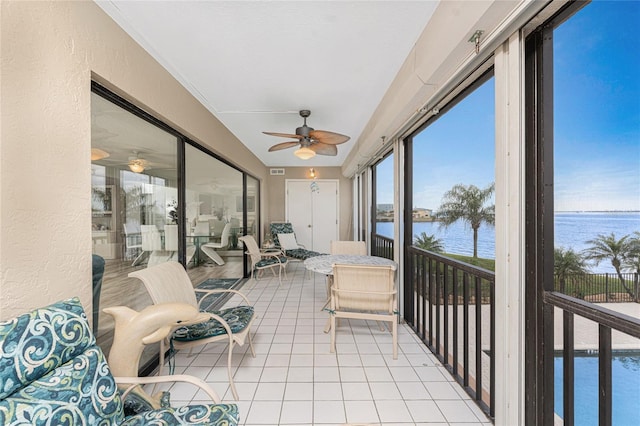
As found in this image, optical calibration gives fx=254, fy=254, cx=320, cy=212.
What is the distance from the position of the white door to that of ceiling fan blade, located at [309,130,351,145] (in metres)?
3.86

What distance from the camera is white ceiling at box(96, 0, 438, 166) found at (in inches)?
60.6

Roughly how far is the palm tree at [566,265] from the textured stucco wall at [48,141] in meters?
2.34

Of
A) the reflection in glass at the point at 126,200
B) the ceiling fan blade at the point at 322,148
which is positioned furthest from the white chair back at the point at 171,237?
the ceiling fan blade at the point at 322,148

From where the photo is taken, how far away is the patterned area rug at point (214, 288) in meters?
3.32

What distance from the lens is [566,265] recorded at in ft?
3.62

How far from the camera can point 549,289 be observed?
116 centimetres

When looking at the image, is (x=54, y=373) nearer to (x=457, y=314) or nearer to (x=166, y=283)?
(x=166, y=283)

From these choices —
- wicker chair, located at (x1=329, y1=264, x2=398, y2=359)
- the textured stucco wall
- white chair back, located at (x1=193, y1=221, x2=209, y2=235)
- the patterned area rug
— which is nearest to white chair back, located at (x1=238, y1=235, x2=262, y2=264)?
the patterned area rug

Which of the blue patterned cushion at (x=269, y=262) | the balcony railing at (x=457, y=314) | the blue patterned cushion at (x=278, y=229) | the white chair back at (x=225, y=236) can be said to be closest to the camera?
the balcony railing at (x=457, y=314)

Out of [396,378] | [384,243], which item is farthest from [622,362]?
[384,243]

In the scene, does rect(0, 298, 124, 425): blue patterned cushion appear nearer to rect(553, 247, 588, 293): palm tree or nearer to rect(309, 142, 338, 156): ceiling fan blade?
rect(553, 247, 588, 293): palm tree

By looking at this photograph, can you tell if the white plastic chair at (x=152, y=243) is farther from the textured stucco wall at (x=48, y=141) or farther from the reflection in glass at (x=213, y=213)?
the textured stucco wall at (x=48, y=141)

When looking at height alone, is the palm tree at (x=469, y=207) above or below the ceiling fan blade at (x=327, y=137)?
below

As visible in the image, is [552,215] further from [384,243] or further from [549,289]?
[384,243]
